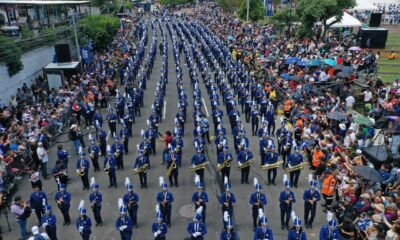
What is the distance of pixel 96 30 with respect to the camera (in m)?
35.8

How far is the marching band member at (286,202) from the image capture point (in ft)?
37.2

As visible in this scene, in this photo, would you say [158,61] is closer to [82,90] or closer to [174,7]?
[82,90]

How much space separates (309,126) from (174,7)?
8589 cm

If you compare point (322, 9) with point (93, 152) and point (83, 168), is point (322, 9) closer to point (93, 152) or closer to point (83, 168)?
point (93, 152)

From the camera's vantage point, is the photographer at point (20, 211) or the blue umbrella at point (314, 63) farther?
the blue umbrella at point (314, 63)

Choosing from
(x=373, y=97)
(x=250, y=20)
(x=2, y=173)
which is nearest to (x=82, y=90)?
(x=2, y=173)

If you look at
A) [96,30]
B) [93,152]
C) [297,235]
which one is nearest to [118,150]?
[93,152]

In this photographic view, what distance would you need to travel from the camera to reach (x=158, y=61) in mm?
37438

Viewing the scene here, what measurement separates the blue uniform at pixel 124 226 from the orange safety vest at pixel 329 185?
19.3ft

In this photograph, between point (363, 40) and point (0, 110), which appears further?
point (363, 40)

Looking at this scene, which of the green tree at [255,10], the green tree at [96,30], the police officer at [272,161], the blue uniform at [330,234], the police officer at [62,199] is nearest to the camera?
the blue uniform at [330,234]

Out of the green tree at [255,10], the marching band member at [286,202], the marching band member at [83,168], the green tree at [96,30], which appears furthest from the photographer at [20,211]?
the green tree at [255,10]

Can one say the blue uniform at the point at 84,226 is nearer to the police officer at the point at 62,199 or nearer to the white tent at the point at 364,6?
the police officer at the point at 62,199

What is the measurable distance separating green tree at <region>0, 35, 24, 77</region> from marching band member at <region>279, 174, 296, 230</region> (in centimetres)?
1684
